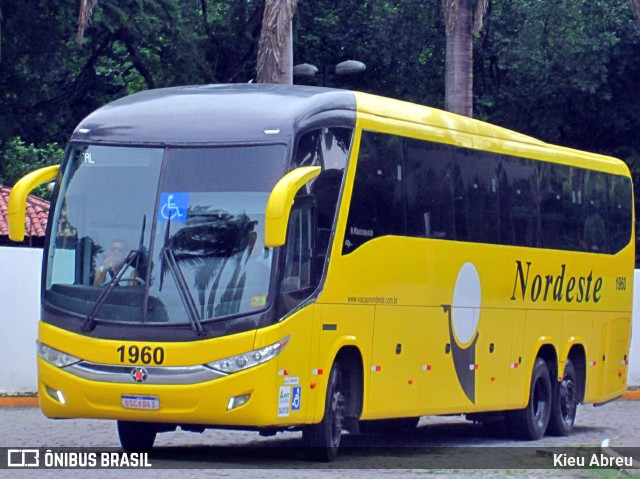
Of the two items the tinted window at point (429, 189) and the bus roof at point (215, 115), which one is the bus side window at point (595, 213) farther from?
the bus roof at point (215, 115)

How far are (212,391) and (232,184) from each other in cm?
188

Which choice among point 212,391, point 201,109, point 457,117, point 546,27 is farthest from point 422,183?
point 546,27

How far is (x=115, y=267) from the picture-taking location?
1245cm

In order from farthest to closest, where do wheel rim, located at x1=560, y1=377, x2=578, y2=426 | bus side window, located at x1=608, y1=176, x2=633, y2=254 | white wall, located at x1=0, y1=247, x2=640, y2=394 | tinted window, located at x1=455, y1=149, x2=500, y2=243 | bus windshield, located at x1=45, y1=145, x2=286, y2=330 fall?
bus side window, located at x1=608, y1=176, x2=633, y2=254
white wall, located at x1=0, y1=247, x2=640, y2=394
wheel rim, located at x1=560, y1=377, x2=578, y2=426
tinted window, located at x1=455, y1=149, x2=500, y2=243
bus windshield, located at x1=45, y1=145, x2=286, y2=330

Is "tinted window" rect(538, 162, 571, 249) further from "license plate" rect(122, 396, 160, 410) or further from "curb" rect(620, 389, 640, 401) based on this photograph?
"license plate" rect(122, 396, 160, 410)

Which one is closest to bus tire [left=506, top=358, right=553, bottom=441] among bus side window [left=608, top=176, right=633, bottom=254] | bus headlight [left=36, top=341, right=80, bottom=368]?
bus side window [left=608, top=176, right=633, bottom=254]

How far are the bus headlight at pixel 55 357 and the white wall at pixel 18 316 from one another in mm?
7913

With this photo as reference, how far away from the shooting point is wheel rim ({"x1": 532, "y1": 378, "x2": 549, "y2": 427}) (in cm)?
1848

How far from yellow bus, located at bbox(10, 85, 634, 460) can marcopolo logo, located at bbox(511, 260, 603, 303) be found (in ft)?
5.63

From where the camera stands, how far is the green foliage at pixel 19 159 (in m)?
40.7

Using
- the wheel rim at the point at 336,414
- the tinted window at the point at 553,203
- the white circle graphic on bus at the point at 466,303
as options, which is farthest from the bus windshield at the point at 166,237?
the tinted window at the point at 553,203

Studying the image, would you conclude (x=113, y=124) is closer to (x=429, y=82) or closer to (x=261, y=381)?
(x=261, y=381)

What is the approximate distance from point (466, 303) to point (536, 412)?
3.00m

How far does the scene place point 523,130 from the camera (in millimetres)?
43531
